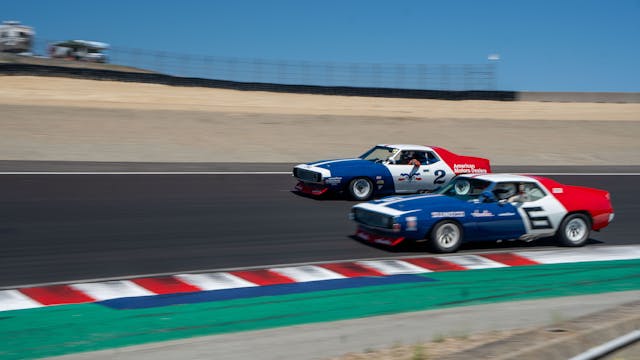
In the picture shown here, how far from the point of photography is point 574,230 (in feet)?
42.1

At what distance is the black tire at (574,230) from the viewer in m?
12.7

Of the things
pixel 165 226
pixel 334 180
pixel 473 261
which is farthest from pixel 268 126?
pixel 473 261

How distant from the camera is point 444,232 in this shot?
11.8 m

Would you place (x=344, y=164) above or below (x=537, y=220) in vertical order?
above

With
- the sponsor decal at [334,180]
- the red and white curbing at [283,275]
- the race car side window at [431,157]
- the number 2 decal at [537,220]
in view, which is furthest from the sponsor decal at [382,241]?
the race car side window at [431,157]

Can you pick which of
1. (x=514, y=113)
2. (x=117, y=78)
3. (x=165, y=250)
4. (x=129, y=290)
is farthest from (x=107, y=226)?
(x=514, y=113)

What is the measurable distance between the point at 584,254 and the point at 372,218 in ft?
10.8

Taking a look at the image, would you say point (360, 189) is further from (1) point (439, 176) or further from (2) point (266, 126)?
(2) point (266, 126)

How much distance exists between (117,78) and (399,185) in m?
20.6

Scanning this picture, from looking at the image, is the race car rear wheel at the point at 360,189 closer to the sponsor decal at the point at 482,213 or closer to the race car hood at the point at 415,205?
the race car hood at the point at 415,205

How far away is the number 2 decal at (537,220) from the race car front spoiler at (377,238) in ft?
6.99

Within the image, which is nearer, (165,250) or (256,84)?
(165,250)

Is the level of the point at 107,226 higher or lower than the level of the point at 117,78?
lower

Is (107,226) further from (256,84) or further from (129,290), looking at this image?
(256,84)
